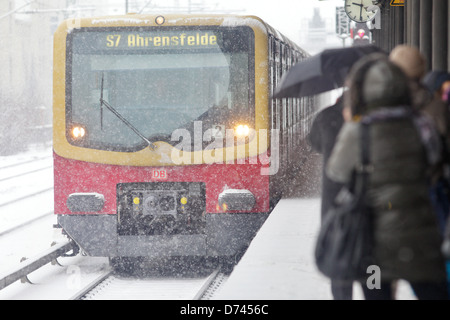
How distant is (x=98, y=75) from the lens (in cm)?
824

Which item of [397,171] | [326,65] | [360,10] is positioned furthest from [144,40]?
[360,10]

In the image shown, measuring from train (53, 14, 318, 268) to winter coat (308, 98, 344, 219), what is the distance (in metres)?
3.59

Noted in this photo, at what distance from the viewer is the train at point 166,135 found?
8195mm

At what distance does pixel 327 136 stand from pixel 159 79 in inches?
155

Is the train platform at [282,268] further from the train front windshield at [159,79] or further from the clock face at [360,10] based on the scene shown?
the clock face at [360,10]

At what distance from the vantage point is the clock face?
53.4 feet

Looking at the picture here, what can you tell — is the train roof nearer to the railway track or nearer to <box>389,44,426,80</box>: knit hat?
the railway track

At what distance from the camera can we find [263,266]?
256 inches

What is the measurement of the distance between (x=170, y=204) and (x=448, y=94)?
4.51 m

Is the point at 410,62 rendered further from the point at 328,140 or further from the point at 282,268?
the point at 282,268

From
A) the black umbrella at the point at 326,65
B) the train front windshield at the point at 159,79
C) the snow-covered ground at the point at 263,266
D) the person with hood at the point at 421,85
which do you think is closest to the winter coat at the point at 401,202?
the person with hood at the point at 421,85

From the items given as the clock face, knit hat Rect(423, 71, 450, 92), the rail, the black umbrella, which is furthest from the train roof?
the clock face

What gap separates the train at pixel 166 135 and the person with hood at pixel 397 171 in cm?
Answer: 468
